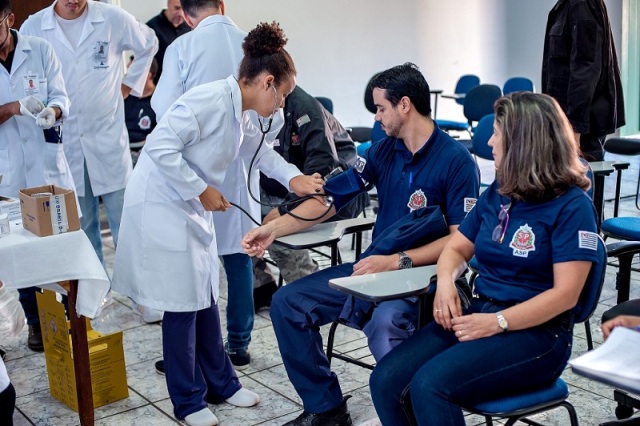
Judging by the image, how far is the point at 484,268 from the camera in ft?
6.81

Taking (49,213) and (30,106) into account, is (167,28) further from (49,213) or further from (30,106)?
(49,213)

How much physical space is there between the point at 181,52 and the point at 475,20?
6.30 metres

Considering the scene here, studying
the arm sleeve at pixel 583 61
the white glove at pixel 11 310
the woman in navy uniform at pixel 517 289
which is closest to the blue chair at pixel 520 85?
the arm sleeve at pixel 583 61

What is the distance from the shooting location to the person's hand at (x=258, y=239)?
8.31 ft

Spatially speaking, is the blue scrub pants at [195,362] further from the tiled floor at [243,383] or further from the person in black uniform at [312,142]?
the person in black uniform at [312,142]

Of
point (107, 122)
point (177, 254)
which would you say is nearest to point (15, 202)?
point (177, 254)

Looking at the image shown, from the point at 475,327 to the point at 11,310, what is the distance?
126cm

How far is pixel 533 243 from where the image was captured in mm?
1917

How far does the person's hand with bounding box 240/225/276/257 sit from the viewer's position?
8.31ft

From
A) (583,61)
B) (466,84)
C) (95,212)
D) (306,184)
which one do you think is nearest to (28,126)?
(95,212)

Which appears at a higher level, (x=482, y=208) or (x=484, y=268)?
Answer: (x=482, y=208)

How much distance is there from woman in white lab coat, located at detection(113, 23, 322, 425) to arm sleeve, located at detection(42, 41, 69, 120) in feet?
3.09

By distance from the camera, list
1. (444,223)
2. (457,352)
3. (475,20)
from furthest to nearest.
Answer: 1. (475,20)
2. (444,223)
3. (457,352)

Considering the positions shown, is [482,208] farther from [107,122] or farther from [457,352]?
[107,122]
